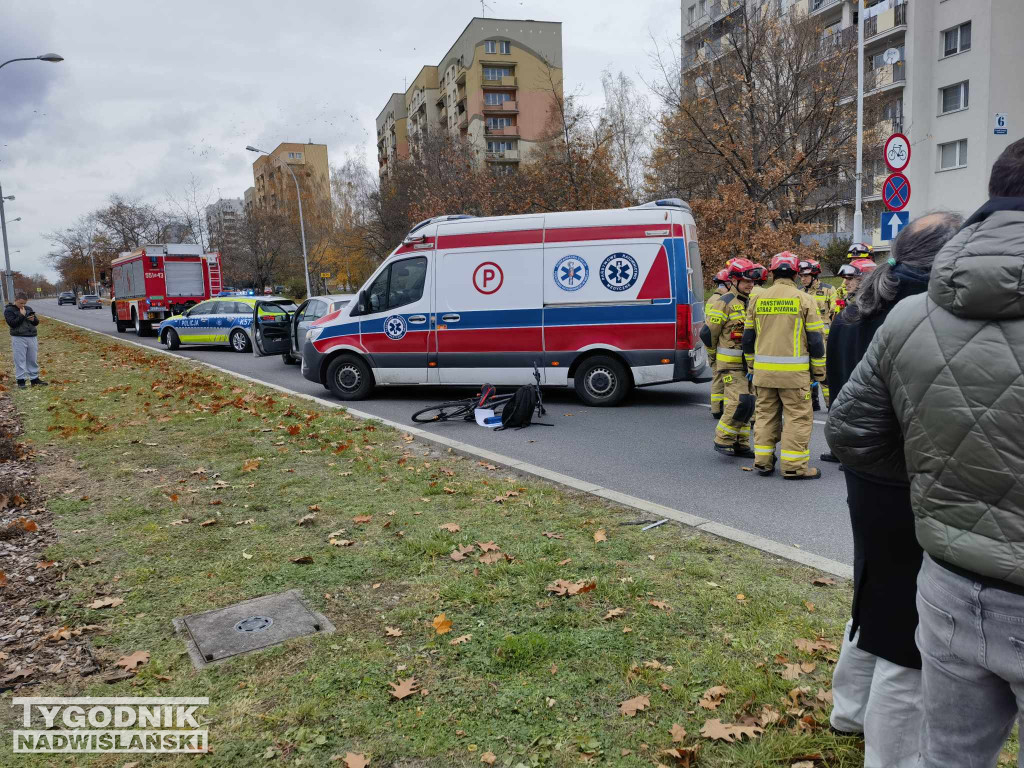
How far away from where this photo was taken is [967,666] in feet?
Answer: 5.69

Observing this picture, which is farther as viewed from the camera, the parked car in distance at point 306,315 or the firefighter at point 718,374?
the parked car in distance at point 306,315

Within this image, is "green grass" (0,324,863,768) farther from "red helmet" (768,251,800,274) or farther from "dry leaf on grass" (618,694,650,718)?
"red helmet" (768,251,800,274)

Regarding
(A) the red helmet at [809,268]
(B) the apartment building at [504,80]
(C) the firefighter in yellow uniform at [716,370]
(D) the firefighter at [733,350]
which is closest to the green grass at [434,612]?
(D) the firefighter at [733,350]

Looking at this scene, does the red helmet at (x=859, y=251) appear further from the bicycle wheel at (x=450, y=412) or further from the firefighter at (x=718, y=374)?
the bicycle wheel at (x=450, y=412)

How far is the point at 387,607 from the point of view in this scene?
4.15 metres

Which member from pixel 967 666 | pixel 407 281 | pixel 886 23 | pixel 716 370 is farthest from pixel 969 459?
pixel 886 23

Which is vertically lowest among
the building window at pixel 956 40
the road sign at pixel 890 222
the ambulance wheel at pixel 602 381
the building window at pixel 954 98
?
the ambulance wheel at pixel 602 381

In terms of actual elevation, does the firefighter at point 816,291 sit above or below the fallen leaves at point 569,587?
above

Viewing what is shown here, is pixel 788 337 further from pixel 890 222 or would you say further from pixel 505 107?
pixel 505 107

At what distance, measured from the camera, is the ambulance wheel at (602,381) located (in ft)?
36.0

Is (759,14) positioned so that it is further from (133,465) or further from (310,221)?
(310,221)

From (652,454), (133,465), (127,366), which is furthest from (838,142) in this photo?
(133,465)

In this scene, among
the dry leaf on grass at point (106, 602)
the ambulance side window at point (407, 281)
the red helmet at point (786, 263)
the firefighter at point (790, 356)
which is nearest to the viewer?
the dry leaf on grass at point (106, 602)

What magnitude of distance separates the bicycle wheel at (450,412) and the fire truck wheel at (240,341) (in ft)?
42.1
